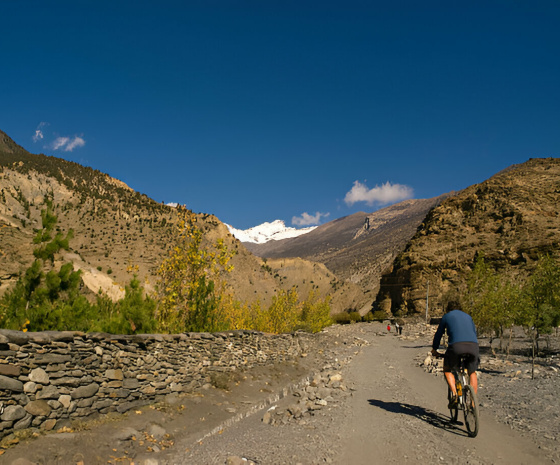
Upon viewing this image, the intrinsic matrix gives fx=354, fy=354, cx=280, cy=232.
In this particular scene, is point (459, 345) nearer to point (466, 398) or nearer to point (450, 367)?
point (450, 367)

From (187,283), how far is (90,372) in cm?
517

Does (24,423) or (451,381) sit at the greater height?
(451,381)

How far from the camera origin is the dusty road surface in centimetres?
475

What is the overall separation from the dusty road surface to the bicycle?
0.21 m

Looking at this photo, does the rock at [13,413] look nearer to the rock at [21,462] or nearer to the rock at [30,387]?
the rock at [30,387]

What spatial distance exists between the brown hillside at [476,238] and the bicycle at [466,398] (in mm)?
42665

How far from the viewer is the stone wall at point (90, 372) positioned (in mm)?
6031

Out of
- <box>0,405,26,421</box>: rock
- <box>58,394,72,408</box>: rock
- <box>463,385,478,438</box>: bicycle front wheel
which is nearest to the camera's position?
<box>463,385,478,438</box>: bicycle front wheel

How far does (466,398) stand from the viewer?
17.7ft

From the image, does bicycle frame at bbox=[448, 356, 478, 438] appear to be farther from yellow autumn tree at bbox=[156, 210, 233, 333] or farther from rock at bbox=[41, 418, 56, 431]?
yellow autumn tree at bbox=[156, 210, 233, 333]

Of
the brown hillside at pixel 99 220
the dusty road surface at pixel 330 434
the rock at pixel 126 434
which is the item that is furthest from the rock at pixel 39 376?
the brown hillside at pixel 99 220

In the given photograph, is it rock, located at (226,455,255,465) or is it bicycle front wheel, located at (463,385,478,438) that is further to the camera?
bicycle front wheel, located at (463,385,478,438)

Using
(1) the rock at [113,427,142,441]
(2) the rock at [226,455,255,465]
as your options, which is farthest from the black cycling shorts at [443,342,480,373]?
(1) the rock at [113,427,142,441]

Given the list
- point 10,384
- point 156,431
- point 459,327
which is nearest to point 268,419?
point 156,431
